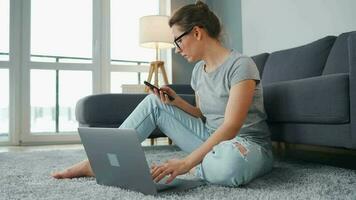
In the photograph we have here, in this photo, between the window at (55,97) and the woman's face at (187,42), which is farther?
the window at (55,97)

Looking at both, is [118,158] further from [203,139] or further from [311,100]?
[311,100]

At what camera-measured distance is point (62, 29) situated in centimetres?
388

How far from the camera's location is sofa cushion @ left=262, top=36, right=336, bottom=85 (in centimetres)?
211

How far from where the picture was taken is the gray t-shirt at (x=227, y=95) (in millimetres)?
1146

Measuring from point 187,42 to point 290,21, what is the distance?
6.40ft

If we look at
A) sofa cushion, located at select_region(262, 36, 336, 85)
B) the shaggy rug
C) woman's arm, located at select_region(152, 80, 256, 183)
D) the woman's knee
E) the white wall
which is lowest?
the shaggy rug

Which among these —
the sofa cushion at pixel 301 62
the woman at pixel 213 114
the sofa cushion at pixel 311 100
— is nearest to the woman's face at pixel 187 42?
the woman at pixel 213 114

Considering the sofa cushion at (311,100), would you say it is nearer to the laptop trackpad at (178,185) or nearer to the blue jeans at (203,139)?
the blue jeans at (203,139)

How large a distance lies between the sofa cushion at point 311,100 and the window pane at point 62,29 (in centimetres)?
273

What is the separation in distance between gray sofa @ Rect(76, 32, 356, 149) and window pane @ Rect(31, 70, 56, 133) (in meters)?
1.70

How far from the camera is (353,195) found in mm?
995

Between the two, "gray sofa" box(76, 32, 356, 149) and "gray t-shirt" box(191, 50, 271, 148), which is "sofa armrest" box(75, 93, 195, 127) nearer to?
"gray sofa" box(76, 32, 356, 149)

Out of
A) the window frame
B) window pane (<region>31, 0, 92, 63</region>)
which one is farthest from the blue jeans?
window pane (<region>31, 0, 92, 63</region>)

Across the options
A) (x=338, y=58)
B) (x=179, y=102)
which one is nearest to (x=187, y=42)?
(x=179, y=102)
